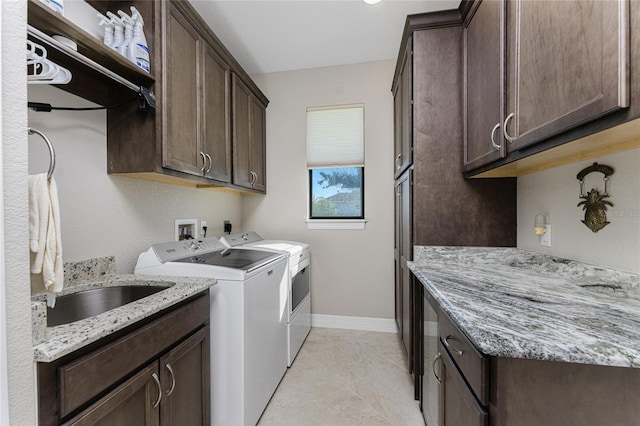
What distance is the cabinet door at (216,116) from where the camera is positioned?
1.83 metres

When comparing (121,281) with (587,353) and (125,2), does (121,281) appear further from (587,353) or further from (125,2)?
(587,353)

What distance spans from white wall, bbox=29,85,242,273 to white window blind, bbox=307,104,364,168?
1.57 metres

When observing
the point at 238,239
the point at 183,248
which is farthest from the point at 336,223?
the point at 183,248

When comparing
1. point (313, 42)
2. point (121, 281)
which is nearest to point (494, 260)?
point (121, 281)

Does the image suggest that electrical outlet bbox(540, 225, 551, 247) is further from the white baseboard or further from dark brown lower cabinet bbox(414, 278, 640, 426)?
the white baseboard

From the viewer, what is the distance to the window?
113 inches

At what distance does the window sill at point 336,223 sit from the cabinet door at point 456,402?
1.75m

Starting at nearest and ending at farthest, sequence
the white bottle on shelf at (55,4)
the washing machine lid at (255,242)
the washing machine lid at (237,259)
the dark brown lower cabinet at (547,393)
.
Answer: the dark brown lower cabinet at (547,393), the white bottle on shelf at (55,4), the washing machine lid at (237,259), the washing machine lid at (255,242)

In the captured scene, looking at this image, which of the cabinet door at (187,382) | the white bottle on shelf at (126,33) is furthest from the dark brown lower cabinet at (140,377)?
the white bottle on shelf at (126,33)

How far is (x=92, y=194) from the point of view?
4.63 ft

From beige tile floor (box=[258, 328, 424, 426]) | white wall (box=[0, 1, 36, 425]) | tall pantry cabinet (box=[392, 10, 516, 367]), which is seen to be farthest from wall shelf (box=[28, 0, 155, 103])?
beige tile floor (box=[258, 328, 424, 426])

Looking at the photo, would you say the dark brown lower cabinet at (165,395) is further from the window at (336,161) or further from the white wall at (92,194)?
the window at (336,161)

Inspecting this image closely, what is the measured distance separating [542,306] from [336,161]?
89.1 inches

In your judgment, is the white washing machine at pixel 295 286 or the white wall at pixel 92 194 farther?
the white washing machine at pixel 295 286
